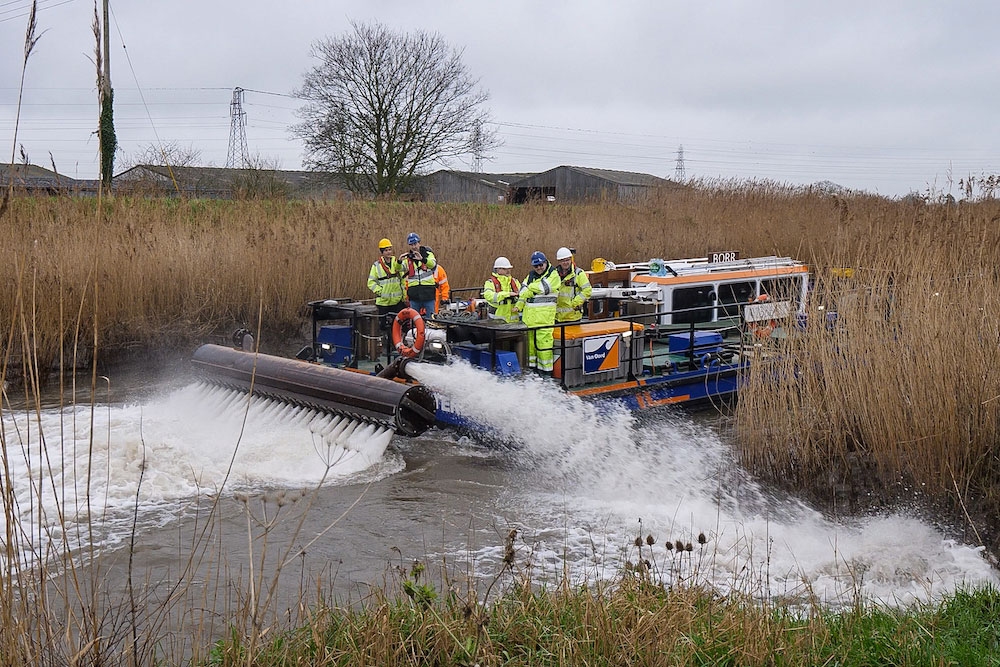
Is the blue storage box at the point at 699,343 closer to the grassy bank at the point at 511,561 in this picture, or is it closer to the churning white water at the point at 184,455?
the grassy bank at the point at 511,561

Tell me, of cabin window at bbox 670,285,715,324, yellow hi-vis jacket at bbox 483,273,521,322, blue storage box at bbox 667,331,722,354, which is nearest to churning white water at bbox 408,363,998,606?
blue storage box at bbox 667,331,722,354

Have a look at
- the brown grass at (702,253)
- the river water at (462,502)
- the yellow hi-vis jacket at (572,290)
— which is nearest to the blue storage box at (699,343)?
the river water at (462,502)

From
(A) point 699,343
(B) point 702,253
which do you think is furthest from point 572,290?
(B) point 702,253

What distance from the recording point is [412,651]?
11.9ft

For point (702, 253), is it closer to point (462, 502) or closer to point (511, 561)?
point (462, 502)

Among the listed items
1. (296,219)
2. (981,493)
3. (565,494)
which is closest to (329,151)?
(296,219)

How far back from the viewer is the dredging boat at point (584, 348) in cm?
898

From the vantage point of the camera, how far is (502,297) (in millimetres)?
10625

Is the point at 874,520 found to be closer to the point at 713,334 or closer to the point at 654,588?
the point at 654,588

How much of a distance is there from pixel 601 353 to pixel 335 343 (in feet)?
11.7

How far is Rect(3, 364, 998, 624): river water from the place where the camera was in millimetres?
6059

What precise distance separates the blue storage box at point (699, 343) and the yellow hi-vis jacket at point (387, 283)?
362 cm

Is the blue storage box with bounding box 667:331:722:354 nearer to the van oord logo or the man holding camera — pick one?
the van oord logo

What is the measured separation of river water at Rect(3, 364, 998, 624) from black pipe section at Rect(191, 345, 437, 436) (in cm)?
20
